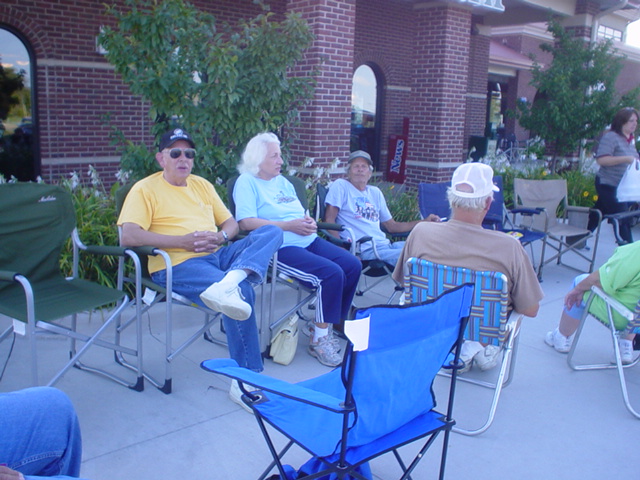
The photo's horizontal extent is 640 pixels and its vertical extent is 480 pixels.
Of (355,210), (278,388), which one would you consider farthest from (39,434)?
(355,210)

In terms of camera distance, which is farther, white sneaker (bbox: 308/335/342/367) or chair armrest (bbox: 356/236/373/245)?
chair armrest (bbox: 356/236/373/245)

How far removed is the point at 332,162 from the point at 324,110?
575 millimetres

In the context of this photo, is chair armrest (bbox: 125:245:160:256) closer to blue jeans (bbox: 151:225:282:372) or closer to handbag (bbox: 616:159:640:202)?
blue jeans (bbox: 151:225:282:372)

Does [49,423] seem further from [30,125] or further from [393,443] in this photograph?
[30,125]

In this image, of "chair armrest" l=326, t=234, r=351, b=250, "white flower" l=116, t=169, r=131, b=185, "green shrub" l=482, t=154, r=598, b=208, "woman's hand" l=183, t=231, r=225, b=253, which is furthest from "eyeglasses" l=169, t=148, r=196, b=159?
"green shrub" l=482, t=154, r=598, b=208

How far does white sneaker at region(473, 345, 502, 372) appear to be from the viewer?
3691mm

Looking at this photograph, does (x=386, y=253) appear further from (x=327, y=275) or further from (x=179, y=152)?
(x=179, y=152)

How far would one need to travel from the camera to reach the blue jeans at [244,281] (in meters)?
3.21

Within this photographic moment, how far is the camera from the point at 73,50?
7785 mm

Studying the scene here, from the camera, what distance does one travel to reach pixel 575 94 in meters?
9.03

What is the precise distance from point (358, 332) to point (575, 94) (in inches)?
332

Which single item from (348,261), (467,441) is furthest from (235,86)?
(467,441)

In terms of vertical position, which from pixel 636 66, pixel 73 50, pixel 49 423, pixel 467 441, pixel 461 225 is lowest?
pixel 467 441

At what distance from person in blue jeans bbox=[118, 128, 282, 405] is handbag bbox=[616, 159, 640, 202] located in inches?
174
